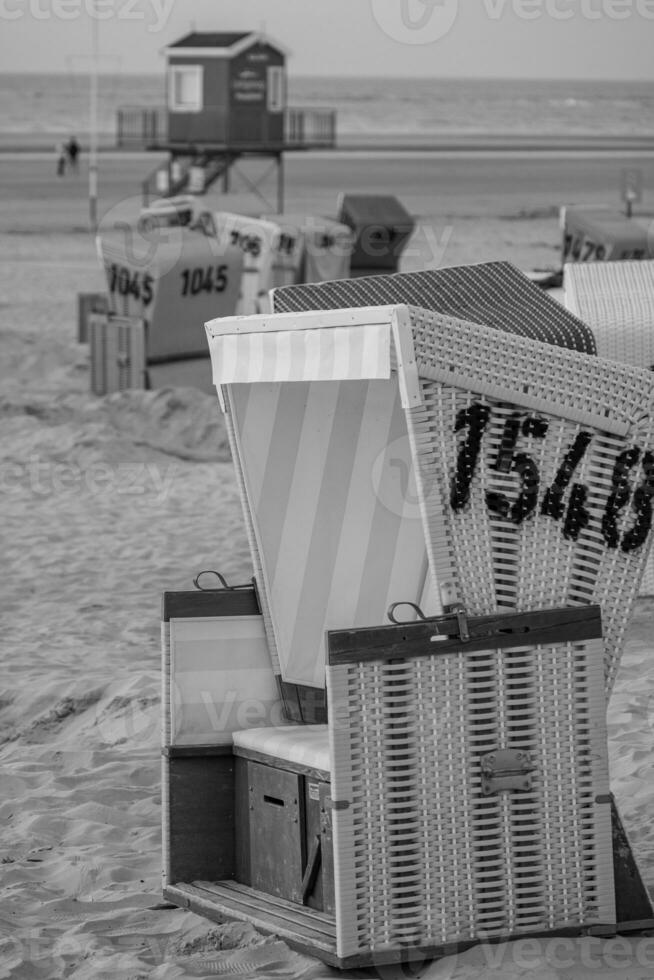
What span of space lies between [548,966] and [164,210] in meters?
12.6

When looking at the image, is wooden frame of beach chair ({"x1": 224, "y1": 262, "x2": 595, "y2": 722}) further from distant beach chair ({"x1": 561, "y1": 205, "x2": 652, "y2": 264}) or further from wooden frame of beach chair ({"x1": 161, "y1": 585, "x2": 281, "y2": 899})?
distant beach chair ({"x1": 561, "y1": 205, "x2": 652, "y2": 264})

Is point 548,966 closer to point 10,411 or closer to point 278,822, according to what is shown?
point 278,822

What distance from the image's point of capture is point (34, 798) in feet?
12.6

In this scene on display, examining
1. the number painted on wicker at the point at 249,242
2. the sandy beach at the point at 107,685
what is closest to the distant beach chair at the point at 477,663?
the sandy beach at the point at 107,685

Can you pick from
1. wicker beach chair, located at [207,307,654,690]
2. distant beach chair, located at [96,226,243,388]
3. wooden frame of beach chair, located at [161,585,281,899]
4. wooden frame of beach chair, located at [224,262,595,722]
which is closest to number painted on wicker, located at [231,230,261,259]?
distant beach chair, located at [96,226,243,388]

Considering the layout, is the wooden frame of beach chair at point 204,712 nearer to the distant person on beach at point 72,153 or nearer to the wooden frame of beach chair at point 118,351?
the wooden frame of beach chair at point 118,351

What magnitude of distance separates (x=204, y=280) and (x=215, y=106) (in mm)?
25324

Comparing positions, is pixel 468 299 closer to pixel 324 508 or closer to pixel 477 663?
pixel 324 508

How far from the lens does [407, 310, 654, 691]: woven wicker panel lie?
2758 mm

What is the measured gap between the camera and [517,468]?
2836 mm

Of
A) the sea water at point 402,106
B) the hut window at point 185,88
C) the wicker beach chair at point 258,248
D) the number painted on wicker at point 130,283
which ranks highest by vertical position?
the sea water at point 402,106

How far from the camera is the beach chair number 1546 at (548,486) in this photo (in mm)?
2789

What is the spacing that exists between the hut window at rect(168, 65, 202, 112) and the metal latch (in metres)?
33.6

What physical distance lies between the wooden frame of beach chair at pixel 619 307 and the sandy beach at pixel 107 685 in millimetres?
999
